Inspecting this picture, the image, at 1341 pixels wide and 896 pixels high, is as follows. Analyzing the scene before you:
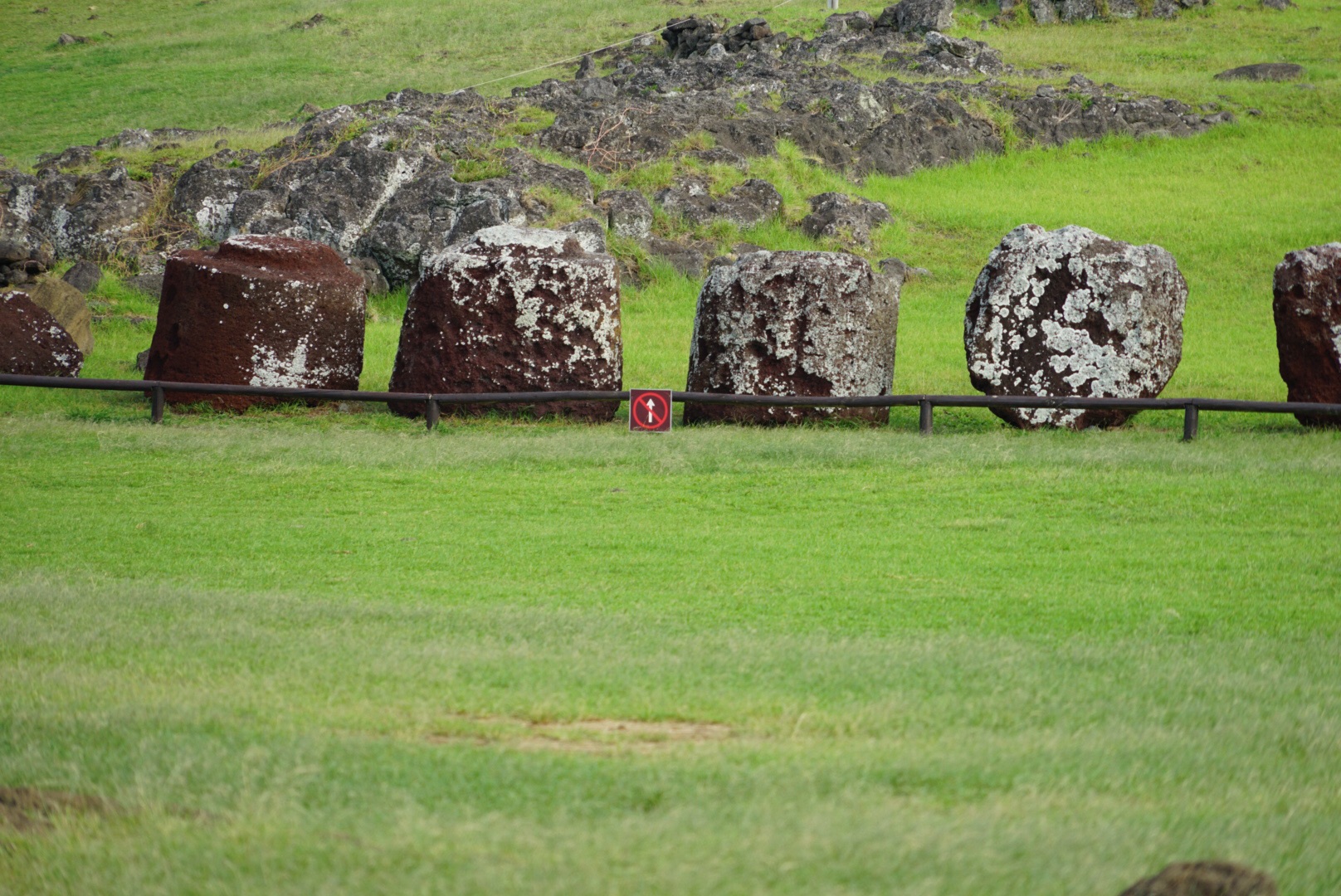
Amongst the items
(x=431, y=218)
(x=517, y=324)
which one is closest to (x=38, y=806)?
(x=517, y=324)

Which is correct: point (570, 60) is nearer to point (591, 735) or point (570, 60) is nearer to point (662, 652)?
point (662, 652)

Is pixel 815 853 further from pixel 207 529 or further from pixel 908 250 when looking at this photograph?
pixel 908 250

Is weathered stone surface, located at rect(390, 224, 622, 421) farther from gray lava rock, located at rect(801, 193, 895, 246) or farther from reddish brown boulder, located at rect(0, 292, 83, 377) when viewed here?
gray lava rock, located at rect(801, 193, 895, 246)

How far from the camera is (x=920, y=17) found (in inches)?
1802

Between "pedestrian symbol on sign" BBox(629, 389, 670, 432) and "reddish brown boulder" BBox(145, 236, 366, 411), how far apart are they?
4.10m

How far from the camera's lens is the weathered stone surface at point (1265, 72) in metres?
40.0

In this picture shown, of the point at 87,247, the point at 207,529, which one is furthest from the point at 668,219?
the point at 207,529

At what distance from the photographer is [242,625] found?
708 centimetres

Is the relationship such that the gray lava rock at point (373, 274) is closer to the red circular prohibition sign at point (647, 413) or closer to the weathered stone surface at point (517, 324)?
the weathered stone surface at point (517, 324)

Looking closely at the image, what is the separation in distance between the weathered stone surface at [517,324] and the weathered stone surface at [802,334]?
1436 mm

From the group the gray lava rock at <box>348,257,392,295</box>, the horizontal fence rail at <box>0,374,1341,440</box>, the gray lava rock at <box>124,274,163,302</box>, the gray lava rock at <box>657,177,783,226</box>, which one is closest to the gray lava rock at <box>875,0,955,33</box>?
the gray lava rock at <box>657,177,783,226</box>

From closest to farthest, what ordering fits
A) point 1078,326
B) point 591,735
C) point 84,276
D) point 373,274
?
point 591,735, point 1078,326, point 84,276, point 373,274

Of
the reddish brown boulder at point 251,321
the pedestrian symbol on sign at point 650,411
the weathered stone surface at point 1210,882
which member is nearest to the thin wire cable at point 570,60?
the reddish brown boulder at point 251,321

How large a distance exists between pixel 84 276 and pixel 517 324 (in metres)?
13.0
